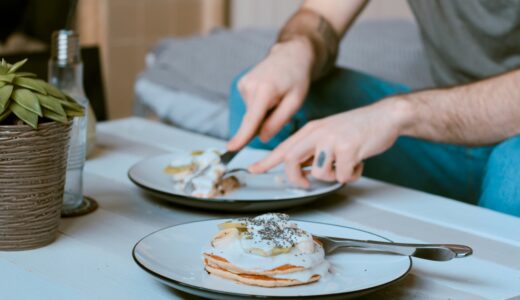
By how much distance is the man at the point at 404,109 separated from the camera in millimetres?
1244

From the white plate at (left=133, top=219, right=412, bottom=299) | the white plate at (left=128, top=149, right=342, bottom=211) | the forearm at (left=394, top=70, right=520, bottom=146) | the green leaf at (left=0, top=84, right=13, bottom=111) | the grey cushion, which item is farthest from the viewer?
the grey cushion

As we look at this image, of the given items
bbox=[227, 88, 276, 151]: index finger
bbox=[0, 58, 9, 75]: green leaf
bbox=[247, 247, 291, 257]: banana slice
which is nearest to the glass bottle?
bbox=[0, 58, 9, 75]: green leaf

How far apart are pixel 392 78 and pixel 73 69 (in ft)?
4.59

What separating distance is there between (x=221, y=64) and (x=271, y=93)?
4.53 feet

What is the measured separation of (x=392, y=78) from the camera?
2518 millimetres

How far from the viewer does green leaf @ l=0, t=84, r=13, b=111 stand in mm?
897

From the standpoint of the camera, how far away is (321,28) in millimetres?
1681

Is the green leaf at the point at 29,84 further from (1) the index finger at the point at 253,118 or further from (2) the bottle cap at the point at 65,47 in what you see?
(1) the index finger at the point at 253,118

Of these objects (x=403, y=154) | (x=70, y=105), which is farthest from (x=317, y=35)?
(x=70, y=105)

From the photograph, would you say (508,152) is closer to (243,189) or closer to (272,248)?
(243,189)

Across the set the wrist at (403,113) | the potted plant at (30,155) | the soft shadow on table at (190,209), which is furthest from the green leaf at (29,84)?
the wrist at (403,113)

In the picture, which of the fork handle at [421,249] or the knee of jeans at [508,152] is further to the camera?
the knee of jeans at [508,152]

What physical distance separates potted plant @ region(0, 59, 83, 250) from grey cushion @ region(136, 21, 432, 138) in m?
1.45

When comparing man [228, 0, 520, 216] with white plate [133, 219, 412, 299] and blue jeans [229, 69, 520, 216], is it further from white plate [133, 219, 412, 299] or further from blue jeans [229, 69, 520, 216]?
white plate [133, 219, 412, 299]
